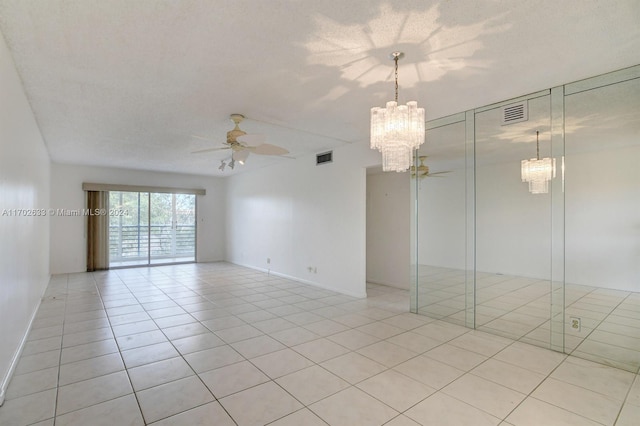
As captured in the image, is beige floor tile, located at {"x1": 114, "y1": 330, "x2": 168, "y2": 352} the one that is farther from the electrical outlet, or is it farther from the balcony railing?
the balcony railing

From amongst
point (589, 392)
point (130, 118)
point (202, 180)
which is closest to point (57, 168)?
point (202, 180)

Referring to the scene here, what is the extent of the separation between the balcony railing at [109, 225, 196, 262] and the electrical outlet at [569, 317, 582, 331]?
8.52m

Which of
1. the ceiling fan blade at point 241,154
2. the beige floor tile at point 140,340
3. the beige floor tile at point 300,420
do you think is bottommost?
the beige floor tile at point 140,340

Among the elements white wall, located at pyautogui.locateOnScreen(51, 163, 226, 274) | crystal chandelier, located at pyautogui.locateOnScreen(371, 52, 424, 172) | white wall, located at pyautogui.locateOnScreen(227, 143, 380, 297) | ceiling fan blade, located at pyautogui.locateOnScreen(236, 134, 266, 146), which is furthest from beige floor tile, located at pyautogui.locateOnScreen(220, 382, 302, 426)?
white wall, located at pyautogui.locateOnScreen(51, 163, 226, 274)

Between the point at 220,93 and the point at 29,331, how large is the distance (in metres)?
3.35

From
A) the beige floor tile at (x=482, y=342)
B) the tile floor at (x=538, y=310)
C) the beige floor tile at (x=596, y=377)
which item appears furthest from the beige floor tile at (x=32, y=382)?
the beige floor tile at (x=596, y=377)

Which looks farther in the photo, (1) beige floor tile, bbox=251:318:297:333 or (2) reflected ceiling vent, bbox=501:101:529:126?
(1) beige floor tile, bbox=251:318:297:333

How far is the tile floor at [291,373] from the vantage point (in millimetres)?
2035

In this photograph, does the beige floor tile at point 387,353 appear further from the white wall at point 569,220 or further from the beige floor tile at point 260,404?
the white wall at point 569,220

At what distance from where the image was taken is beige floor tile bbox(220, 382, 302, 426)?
6.52 feet

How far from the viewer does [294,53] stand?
Result: 2.35 m

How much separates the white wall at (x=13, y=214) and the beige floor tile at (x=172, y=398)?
98 cm

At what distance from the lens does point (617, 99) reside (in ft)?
9.29

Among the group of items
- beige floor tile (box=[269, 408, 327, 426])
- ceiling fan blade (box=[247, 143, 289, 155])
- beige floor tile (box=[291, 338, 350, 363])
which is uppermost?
ceiling fan blade (box=[247, 143, 289, 155])
